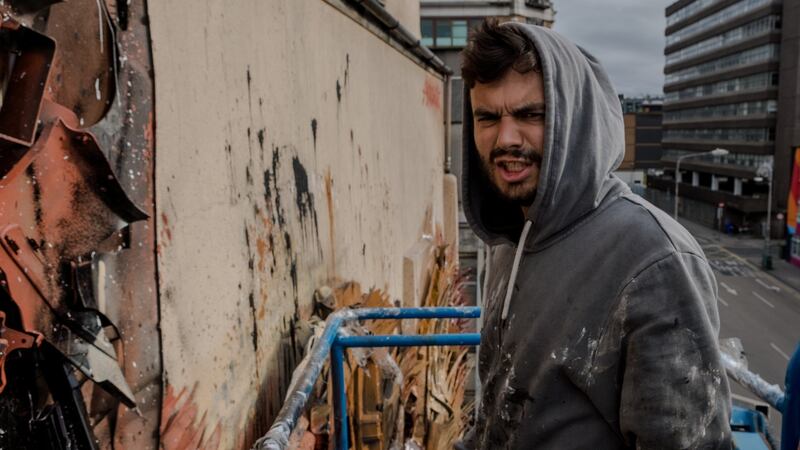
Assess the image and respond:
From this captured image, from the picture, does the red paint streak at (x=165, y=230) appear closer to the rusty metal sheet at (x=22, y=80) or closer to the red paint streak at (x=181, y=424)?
the red paint streak at (x=181, y=424)

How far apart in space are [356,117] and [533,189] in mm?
3281

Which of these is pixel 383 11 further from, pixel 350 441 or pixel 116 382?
pixel 116 382

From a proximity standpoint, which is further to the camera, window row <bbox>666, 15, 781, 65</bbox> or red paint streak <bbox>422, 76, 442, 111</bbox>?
window row <bbox>666, 15, 781, 65</bbox>

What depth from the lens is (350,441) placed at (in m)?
3.53

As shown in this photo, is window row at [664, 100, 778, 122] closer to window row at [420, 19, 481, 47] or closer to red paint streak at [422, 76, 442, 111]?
window row at [420, 19, 481, 47]

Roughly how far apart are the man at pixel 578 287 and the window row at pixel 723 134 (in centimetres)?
4695

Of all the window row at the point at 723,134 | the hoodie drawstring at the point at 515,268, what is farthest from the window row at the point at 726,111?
the hoodie drawstring at the point at 515,268

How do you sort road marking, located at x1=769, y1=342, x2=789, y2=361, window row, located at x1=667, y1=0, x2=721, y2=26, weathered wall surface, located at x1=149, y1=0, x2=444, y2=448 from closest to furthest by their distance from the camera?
weathered wall surface, located at x1=149, y1=0, x2=444, y2=448 < road marking, located at x1=769, y1=342, x2=789, y2=361 < window row, located at x1=667, y1=0, x2=721, y2=26

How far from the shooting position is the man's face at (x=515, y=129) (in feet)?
5.53

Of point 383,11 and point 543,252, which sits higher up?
point 383,11

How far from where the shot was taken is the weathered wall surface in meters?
2.19

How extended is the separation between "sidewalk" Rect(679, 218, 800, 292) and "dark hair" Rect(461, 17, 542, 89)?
107ft

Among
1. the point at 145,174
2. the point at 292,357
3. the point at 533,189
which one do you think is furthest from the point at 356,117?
the point at 533,189

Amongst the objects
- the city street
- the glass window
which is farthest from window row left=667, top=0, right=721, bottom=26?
the glass window
